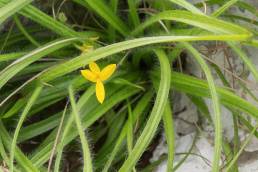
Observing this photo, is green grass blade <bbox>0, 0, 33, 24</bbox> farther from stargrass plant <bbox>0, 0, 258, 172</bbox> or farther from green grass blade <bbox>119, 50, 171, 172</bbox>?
green grass blade <bbox>119, 50, 171, 172</bbox>

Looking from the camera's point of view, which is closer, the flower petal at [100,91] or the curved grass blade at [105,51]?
the curved grass blade at [105,51]

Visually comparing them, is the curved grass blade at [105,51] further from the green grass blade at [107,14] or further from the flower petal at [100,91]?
the green grass blade at [107,14]

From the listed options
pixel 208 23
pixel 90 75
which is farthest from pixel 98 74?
pixel 208 23

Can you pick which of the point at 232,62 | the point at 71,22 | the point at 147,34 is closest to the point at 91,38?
the point at 147,34

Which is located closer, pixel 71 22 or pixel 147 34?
pixel 147 34

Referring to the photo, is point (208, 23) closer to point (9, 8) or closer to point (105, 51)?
point (105, 51)

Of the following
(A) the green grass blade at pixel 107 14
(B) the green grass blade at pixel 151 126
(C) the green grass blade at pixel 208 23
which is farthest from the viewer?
(A) the green grass blade at pixel 107 14

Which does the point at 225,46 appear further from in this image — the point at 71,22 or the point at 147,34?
the point at 71,22

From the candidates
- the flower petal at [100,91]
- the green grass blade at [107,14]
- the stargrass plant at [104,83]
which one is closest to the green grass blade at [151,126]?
the stargrass plant at [104,83]
